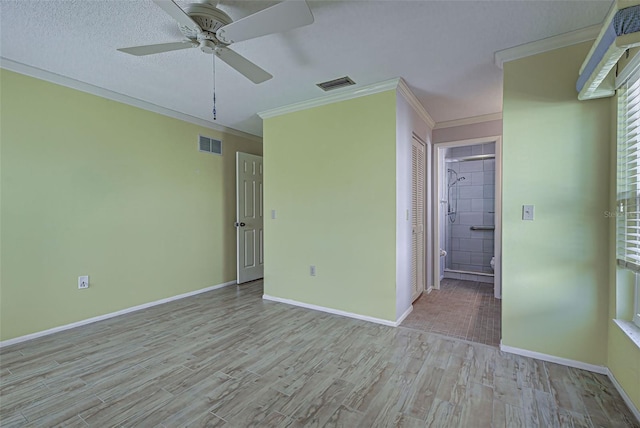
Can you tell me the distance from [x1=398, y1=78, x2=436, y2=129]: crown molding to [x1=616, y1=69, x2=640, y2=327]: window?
5.13 ft

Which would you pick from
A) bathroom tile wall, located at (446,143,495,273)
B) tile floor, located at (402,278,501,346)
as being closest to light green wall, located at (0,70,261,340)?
tile floor, located at (402,278,501,346)

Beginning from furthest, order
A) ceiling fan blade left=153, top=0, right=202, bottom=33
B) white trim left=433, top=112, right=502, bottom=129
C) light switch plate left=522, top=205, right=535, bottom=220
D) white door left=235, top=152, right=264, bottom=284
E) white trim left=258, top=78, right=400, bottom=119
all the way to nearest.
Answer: white door left=235, top=152, right=264, bottom=284, white trim left=433, top=112, right=502, bottom=129, white trim left=258, top=78, right=400, bottom=119, light switch plate left=522, top=205, right=535, bottom=220, ceiling fan blade left=153, top=0, right=202, bottom=33

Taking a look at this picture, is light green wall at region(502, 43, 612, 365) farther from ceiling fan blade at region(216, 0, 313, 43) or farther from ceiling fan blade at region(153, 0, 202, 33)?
ceiling fan blade at region(153, 0, 202, 33)

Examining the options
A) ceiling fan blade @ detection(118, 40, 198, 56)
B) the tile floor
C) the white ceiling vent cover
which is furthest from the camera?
the white ceiling vent cover

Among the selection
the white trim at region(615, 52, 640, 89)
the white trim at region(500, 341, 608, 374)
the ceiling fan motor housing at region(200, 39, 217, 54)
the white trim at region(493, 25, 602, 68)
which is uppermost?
the white trim at region(493, 25, 602, 68)

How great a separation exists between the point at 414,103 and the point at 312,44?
61.6 inches

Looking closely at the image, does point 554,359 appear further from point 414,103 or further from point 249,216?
point 249,216

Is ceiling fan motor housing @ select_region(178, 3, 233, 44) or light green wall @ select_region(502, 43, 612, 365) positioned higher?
ceiling fan motor housing @ select_region(178, 3, 233, 44)

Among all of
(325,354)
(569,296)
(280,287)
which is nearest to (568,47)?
(569,296)

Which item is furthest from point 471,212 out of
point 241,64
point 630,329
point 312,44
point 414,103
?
point 241,64

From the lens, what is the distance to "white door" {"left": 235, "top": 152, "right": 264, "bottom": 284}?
4.38 metres

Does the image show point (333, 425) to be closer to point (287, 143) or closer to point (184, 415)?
point (184, 415)

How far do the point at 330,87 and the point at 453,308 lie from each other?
285 centimetres

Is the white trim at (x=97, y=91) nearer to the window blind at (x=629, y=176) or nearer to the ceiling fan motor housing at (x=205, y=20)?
the ceiling fan motor housing at (x=205, y=20)
